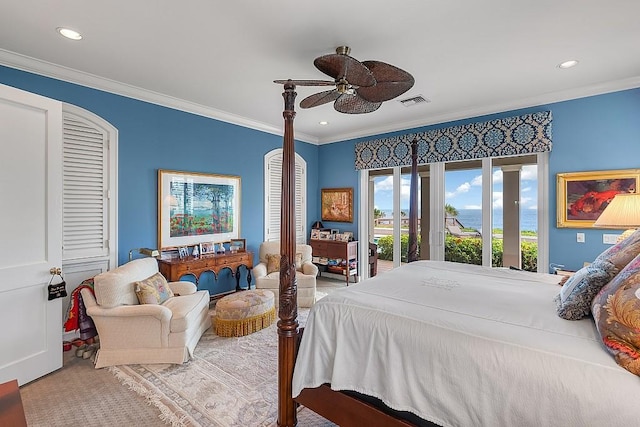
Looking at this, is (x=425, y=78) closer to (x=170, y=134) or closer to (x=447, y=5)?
(x=447, y=5)

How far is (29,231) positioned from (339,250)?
159 inches

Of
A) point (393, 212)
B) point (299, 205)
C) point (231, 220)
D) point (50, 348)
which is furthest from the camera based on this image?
point (299, 205)

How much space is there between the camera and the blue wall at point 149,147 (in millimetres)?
3262

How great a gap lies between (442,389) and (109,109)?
414cm

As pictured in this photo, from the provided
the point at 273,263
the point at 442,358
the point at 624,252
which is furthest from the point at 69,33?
the point at 624,252

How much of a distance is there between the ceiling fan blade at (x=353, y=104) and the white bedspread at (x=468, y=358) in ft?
5.21

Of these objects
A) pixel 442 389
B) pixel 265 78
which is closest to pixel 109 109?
pixel 265 78

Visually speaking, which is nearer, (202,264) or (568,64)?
(568,64)

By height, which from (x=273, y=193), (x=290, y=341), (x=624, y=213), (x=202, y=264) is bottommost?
(x=290, y=341)

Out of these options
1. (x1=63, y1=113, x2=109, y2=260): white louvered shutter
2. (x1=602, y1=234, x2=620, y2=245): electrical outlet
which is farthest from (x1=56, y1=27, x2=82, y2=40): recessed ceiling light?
(x1=602, y1=234, x2=620, y2=245): electrical outlet

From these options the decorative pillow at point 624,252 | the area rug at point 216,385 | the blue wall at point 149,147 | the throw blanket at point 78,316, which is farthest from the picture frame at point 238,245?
the decorative pillow at point 624,252

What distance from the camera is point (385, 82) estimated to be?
229 cm

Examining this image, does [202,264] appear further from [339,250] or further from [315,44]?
[315,44]

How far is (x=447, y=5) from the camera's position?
2051 mm
